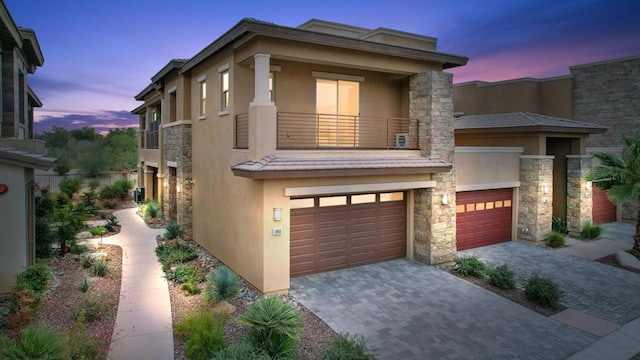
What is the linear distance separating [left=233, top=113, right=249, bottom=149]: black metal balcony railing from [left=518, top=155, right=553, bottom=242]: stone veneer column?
11599 mm

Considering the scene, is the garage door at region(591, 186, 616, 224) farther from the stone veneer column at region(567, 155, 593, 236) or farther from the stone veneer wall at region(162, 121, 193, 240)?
the stone veneer wall at region(162, 121, 193, 240)

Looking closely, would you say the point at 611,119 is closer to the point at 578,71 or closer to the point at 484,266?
the point at 578,71

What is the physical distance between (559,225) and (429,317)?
12118 millimetres

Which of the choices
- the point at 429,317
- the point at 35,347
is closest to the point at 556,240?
the point at 429,317

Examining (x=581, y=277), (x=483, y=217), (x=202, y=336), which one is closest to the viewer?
(x=202, y=336)

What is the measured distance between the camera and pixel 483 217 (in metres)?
15.5

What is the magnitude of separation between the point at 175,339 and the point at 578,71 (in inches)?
1068

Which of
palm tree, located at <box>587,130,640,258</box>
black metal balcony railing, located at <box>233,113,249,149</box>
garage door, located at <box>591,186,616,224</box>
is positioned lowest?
garage door, located at <box>591,186,616,224</box>

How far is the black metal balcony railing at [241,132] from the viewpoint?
11.8 metres

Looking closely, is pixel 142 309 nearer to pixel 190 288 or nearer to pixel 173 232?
pixel 190 288

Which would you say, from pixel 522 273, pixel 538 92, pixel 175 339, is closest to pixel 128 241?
pixel 175 339

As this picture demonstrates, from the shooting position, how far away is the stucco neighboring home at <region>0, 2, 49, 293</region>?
909 cm

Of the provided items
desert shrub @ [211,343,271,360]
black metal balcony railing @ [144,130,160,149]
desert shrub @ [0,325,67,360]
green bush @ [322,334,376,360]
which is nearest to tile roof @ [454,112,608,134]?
green bush @ [322,334,376,360]

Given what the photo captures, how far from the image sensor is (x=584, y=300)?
10.5 metres
